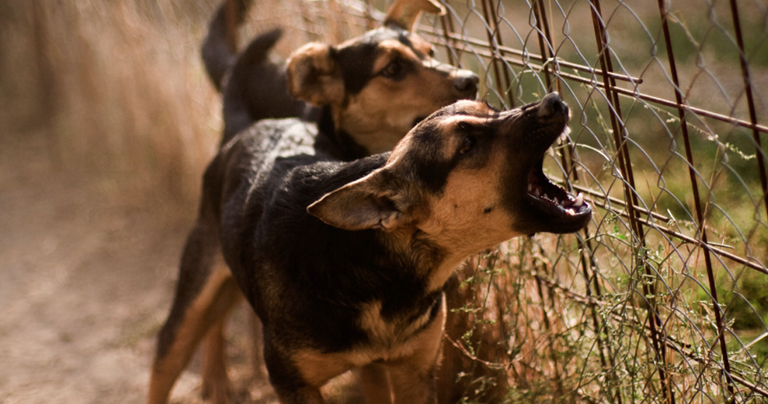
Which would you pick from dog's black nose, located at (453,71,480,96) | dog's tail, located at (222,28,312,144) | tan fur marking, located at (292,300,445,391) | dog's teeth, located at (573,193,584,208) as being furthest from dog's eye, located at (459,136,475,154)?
dog's tail, located at (222,28,312,144)

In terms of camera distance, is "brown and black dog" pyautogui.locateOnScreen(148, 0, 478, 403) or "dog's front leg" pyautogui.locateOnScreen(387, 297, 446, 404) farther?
"brown and black dog" pyautogui.locateOnScreen(148, 0, 478, 403)

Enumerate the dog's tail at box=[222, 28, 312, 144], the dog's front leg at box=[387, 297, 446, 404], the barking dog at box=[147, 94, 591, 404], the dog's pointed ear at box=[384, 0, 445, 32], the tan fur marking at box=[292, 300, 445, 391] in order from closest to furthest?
the barking dog at box=[147, 94, 591, 404] < the tan fur marking at box=[292, 300, 445, 391] < the dog's front leg at box=[387, 297, 446, 404] < the dog's pointed ear at box=[384, 0, 445, 32] < the dog's tail at box=[222, 28, 312, 144]

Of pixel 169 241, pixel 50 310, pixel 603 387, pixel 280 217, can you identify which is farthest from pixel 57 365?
pixel 603 387

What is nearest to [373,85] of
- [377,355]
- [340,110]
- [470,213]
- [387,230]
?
[340,110]

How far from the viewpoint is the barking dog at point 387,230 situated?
8.30ft

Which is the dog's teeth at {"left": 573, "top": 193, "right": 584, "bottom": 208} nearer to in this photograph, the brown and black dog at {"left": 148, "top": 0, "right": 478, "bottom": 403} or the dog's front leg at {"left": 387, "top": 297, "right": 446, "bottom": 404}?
the dog's front leg at {"left": 387, "top": 297, "right": 446, "bottom": 404}

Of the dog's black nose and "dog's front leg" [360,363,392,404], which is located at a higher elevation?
the dog's black nose

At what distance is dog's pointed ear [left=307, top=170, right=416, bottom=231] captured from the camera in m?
2.43

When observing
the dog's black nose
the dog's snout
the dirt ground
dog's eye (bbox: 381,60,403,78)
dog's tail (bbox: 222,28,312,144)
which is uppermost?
the dog's snout

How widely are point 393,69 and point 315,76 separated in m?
0.48

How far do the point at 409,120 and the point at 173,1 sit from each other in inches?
135

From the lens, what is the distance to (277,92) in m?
4.61

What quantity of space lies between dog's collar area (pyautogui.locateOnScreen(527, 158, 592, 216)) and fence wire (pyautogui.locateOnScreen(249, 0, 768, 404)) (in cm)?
26

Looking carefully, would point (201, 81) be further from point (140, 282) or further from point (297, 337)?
point (297, 337)
